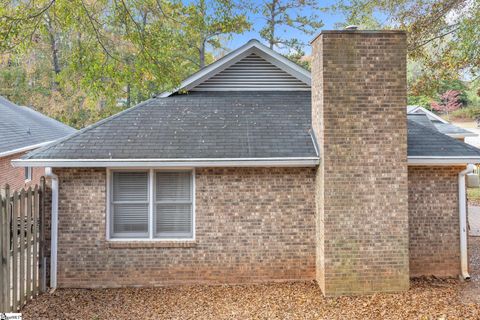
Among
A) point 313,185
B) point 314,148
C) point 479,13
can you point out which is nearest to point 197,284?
point 313,185

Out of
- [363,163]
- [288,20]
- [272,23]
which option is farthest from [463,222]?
[272,23]

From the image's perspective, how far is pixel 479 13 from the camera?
29.2 feet

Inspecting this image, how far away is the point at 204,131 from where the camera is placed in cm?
891

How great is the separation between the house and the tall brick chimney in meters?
0.02

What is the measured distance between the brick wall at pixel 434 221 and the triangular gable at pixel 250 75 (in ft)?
13.0

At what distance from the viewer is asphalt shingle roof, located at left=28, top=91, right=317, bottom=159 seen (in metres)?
8.05

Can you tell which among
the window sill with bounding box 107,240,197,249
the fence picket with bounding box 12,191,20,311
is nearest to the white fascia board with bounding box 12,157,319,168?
the fence picket with bounding box 12,191,20,311

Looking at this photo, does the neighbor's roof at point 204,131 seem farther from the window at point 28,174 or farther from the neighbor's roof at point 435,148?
the window at point 28,174

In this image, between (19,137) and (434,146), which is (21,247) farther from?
(19,137)

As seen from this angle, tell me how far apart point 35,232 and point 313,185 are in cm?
551

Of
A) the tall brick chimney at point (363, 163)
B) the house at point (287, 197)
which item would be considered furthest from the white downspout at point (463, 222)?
the tall brick chimney at point (363, 163)

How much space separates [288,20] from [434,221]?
1725cm

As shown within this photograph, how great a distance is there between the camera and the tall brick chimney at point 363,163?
757 cm

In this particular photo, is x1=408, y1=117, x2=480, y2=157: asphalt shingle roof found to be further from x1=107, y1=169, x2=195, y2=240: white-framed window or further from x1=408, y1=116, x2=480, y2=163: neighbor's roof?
x1=107, y1=169, x2=195, y2=240: white-framed window
